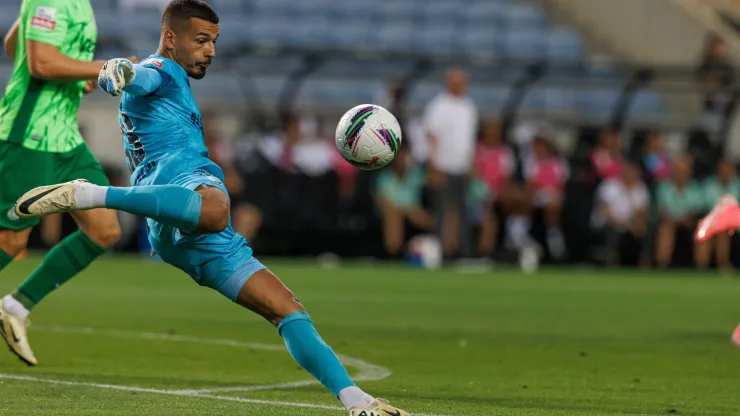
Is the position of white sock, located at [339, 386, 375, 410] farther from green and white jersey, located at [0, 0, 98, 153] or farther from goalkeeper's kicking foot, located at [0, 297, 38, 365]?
green and white jersey, located at [0, 0, 98, 153]

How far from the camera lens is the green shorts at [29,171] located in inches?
283

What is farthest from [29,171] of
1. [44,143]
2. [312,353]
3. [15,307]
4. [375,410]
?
[375,410]

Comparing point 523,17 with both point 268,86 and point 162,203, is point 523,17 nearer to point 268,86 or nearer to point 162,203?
point 268,86

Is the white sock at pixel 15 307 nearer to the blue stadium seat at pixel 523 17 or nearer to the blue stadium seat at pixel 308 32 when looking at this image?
the blue stadium seat at pixel 308 32

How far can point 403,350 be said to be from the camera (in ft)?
27.2

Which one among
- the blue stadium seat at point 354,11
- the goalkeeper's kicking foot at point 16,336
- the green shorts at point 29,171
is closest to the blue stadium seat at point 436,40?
the blue stadium seat at point 354,11

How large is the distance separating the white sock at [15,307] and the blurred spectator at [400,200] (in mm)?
11179

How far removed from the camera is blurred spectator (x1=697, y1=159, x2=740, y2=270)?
19.0m

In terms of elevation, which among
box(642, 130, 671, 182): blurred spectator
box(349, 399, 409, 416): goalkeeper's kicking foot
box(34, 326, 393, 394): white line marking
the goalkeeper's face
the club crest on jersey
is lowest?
box(642, 130, 671, 182): blurred spectator

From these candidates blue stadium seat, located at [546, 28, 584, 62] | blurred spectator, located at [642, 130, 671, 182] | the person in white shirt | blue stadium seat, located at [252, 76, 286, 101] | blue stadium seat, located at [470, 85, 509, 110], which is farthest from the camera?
blue stadium seat, located at [546, 28, 584, 62]

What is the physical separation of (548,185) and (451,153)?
228 centimetres

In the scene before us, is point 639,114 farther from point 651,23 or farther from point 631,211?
point 631,211

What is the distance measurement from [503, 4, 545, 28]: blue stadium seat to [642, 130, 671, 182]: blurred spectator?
5.34 meters

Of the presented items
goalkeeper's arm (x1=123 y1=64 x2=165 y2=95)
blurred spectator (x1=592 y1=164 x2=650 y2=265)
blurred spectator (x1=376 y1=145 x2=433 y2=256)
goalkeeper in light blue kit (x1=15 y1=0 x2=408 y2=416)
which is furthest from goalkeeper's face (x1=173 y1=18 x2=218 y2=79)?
blurred spectator (x1=592 y1=164 x2=650 y2=265)
